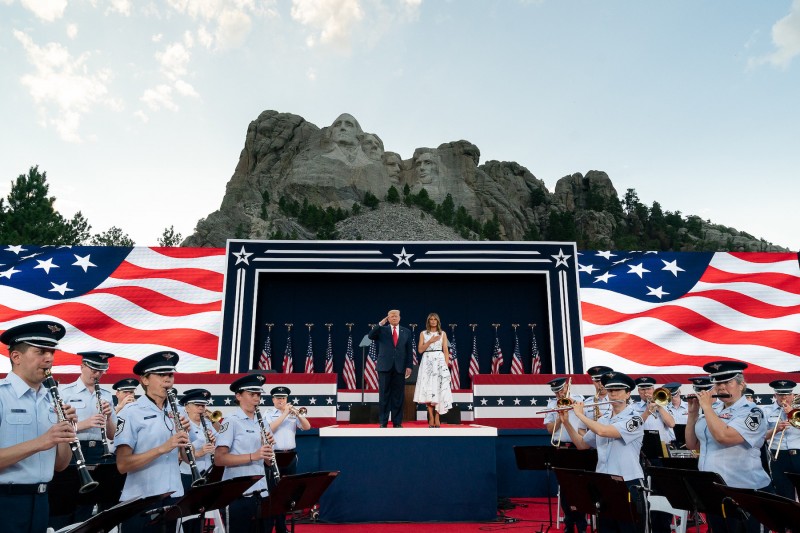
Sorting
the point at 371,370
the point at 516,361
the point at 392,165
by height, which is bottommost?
the point at 371,370

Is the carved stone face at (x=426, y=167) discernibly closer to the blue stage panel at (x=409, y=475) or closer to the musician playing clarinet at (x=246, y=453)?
the blue stage panel at (x=409, y=475)

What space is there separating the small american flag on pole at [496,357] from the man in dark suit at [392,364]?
23.8 ft

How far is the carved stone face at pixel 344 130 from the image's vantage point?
102019mm

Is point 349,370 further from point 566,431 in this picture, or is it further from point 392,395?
point 566,431

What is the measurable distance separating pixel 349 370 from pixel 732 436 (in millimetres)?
13260

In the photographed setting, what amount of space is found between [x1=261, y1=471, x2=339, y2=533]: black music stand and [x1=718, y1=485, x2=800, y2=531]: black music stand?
3713mm

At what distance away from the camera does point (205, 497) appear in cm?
Answer: 493

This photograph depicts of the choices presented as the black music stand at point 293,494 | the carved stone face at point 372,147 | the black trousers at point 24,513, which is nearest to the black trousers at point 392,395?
the black music stand at point 293,494

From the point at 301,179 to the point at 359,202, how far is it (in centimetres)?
935

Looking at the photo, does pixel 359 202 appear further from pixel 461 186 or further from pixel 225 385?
pixel 225 385

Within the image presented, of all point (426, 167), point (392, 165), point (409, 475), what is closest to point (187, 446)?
point (409, 475)

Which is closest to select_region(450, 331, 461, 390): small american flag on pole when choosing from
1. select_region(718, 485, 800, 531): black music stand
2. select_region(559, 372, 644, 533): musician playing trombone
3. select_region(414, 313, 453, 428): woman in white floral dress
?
select_region(414, 313, 453, 428): woman in white floral dress

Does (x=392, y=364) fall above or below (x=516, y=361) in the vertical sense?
below

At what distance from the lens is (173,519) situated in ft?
16.2
